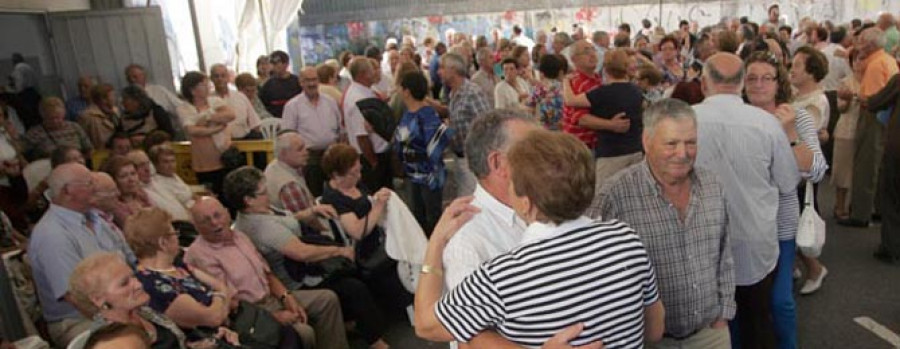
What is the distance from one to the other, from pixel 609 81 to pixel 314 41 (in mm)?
10847

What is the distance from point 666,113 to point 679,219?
0.32 meters

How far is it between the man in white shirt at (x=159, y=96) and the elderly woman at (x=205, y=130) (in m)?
0.92

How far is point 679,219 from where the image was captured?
193 cm

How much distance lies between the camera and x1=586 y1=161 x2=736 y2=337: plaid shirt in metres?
1.91

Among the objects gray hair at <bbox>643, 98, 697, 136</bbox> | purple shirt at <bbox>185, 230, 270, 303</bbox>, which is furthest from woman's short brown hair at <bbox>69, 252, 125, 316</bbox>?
gray hair at <bbox>643, 98, 697, 136</bbox>

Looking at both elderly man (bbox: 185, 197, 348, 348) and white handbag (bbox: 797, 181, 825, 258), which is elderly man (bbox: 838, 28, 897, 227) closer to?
white handbag (bbox: 797, 181, 825, 258)

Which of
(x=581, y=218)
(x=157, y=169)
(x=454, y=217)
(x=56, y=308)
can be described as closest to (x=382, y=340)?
(x=56, y=308)

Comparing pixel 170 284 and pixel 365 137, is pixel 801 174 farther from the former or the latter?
pixel 365 137

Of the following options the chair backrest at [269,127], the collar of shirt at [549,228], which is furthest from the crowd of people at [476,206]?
the chair backrest at [269,127]

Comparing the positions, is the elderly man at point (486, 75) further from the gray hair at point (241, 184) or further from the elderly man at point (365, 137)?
the gray hair at point (241, 184)

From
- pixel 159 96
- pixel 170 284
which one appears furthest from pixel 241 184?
pixel 159 96

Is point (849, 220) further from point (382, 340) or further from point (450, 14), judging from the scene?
point (450, 14)

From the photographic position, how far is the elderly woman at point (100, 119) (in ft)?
17.4

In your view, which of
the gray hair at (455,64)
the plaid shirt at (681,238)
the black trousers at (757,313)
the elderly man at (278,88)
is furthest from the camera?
the elderly man at (278,88)
